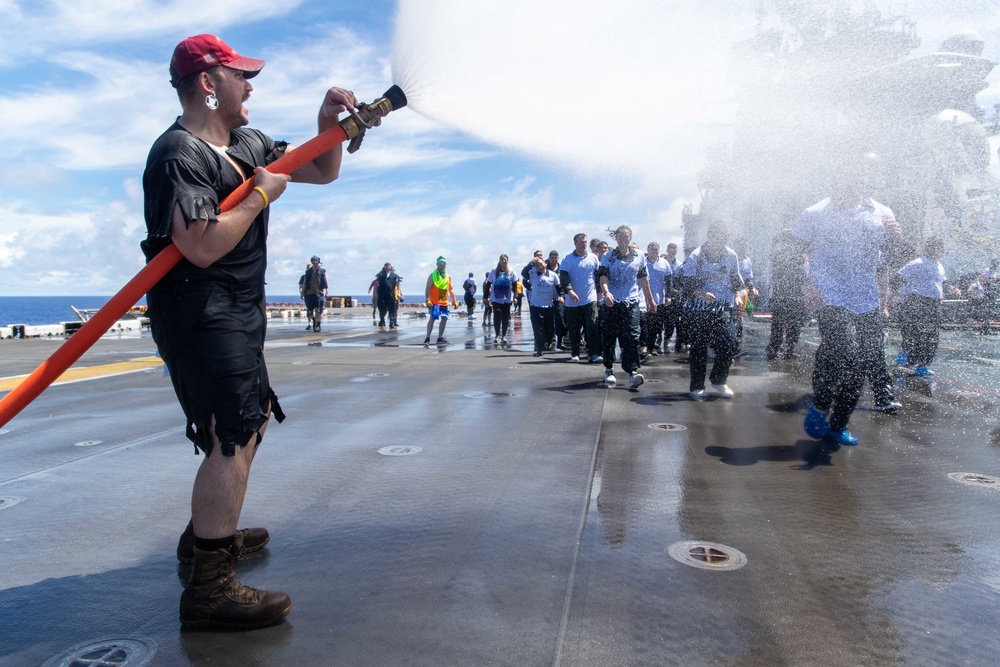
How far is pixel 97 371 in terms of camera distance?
9.24m

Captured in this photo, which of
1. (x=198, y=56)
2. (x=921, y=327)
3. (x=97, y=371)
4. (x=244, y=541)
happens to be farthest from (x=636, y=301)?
(x=97, y=371)

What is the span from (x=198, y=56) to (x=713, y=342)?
5.65 metres

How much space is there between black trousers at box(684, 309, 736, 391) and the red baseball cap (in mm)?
5413

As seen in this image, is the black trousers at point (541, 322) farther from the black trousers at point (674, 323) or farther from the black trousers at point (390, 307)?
the black trousers at point (390, 307)

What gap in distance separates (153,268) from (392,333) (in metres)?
15.5

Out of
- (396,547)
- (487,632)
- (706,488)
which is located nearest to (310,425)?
(396,547)

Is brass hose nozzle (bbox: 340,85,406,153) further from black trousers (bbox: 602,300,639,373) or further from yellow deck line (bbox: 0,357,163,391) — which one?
yellow deck line (bbox: 0,357,163,391)

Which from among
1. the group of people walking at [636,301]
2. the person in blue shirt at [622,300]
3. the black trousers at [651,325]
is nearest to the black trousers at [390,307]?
the black trousers at [651,325]

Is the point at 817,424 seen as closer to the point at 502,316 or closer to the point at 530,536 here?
the point at 530,536

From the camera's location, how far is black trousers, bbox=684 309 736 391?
6652mm

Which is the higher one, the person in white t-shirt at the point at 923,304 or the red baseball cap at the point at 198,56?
the red baseball cap at the point at 198,56

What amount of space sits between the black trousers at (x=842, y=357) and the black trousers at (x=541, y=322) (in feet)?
22.4

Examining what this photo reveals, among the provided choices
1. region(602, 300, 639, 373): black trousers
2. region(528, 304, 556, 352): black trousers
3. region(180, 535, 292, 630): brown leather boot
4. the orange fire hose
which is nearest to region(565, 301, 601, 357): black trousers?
region(528, 304, 556, 352): black trousers

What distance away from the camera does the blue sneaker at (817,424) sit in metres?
4.81
